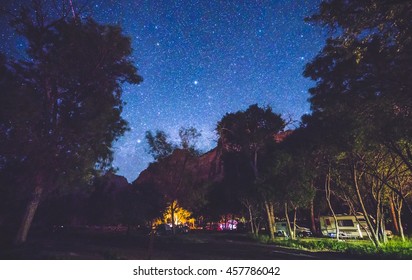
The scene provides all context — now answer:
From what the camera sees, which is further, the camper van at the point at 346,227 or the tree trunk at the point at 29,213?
the camper van at the point at 346,227

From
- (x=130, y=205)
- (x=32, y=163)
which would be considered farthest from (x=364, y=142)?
(x=130, y=205)

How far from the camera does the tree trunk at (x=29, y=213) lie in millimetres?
13795

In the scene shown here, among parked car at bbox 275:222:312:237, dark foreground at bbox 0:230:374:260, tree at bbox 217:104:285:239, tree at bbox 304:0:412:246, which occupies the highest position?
tree at bbox 217:104:285:239

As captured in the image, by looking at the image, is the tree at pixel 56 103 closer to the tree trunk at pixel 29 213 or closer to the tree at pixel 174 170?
the tree trunk at pixel 29 213

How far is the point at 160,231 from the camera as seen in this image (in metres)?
42.1

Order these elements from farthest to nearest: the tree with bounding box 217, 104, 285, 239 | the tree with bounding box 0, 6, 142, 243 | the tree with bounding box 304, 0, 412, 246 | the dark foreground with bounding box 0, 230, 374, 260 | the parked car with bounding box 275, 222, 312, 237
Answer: the parked car with bounding box 275, 222, 312, 237 < the tree with bounding box 217, 104, 285, 239 < the tree with bounding box 0, 6, 142, 243 < the dark foreground with bounding box 0, 230, 374, 260 < the tree with bounding box 304, 0, 412, 246

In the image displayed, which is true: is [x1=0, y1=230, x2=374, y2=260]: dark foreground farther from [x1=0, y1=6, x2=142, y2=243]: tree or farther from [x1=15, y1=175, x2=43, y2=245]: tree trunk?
[x1=0, y1=6, x2=142, y2=243]: tree

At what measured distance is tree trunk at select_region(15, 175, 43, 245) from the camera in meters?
13.8

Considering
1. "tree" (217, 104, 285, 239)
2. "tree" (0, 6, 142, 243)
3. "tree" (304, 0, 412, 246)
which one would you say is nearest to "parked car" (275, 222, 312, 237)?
"tree" (217, 104, 285, 239)

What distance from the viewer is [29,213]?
14398 millimetres

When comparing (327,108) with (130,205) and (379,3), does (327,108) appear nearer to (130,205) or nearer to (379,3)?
(379,3)

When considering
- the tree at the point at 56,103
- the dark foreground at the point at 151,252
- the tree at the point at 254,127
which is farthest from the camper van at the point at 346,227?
the tree at the point at 56,103

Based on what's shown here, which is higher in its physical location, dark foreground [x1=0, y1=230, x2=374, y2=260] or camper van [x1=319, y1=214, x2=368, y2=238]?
camper van [x1=319, y1=214, x2=368, y2=238]

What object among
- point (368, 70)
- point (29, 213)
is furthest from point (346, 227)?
point (29, 213)
